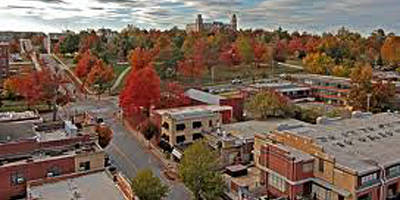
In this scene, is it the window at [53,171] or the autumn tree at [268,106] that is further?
Answer: the autumn tree at [268,106]

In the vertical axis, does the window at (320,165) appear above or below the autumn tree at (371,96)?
below

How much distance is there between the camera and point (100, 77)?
5166 cm

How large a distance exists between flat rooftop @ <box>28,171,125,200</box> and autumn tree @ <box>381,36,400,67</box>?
66.2m

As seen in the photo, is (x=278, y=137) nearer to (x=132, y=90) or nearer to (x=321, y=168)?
(x=321, y=168)

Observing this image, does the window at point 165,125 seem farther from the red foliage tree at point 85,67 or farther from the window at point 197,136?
the red foliage tree at point 85,67

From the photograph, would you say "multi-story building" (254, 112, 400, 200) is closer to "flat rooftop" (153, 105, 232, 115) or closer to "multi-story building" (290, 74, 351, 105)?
"flat rooftop" (153, 105, 232, 115)

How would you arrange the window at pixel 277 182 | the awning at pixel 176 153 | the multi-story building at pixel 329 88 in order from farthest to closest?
the multi-story building at pixel 329 88 < the awning at pixel 176 153 < the window at pixel 277 182

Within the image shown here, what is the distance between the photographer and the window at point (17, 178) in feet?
60.9

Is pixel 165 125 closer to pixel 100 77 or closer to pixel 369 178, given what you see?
pixel 369 178

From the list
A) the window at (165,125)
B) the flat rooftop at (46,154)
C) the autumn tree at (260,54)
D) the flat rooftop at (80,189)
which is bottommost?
the flat rooftop at (80,189)

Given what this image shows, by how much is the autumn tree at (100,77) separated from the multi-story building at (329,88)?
2606 centimetres

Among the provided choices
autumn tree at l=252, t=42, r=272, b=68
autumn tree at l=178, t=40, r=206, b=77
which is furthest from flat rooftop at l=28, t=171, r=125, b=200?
autumn tree at l=252, t=42, r=272, b=68

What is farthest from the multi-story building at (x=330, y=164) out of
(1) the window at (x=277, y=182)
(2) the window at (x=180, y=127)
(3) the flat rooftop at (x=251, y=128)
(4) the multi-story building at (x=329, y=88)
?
(4) the multi-story building at (x=329, y=88)

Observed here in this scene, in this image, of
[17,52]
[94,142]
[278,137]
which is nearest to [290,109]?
Answer: [278,137]
